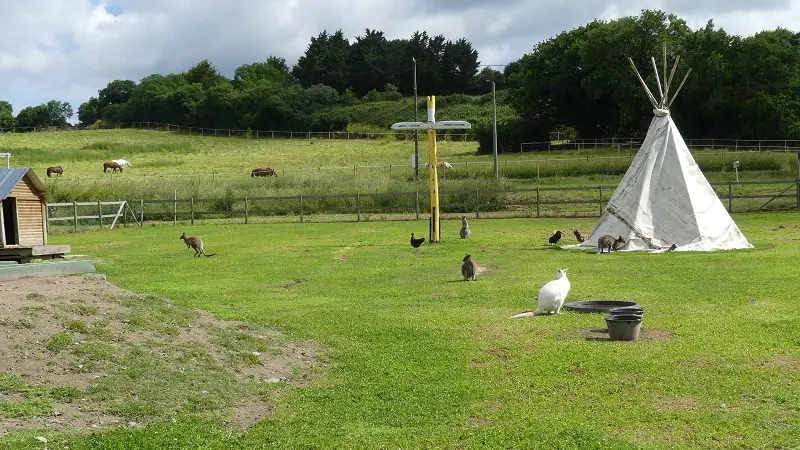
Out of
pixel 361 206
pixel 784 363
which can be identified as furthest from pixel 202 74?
pixel 784 363

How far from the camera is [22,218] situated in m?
16.5

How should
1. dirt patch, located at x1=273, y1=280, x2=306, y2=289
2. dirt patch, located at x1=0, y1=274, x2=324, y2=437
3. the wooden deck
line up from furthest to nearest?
dirt patch, located at x1=273, y1=280, x2=306, y2=289, the wooden deck, dirt patch, located at x1=0, y1=274, x2=324, y2=437

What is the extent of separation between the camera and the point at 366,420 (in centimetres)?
816

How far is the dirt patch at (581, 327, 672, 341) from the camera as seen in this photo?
1187 cm

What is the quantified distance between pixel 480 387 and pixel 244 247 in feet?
67.5

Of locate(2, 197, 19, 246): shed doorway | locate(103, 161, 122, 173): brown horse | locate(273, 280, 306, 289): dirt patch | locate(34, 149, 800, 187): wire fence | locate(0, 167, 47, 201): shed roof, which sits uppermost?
locate(103, 161, 122, 173): brown horse

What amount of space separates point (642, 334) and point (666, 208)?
1347 centimetres

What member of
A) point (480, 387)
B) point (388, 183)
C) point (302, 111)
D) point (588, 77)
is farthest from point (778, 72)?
point (480, 387)

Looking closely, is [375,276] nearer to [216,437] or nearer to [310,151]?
[216,437]

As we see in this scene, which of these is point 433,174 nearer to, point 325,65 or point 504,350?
point 504,350

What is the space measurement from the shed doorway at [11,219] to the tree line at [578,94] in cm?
6056

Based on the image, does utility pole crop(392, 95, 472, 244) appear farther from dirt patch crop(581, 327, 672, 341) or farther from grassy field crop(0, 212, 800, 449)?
dirt patch crop(581, 327, 672, 341)

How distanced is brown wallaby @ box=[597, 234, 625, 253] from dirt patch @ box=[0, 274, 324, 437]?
13.8 m

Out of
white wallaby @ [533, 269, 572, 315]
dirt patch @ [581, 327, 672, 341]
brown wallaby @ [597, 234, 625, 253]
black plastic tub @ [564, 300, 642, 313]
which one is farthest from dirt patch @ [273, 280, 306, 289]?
brown wallaby @ [597, 234, 625, 253]
